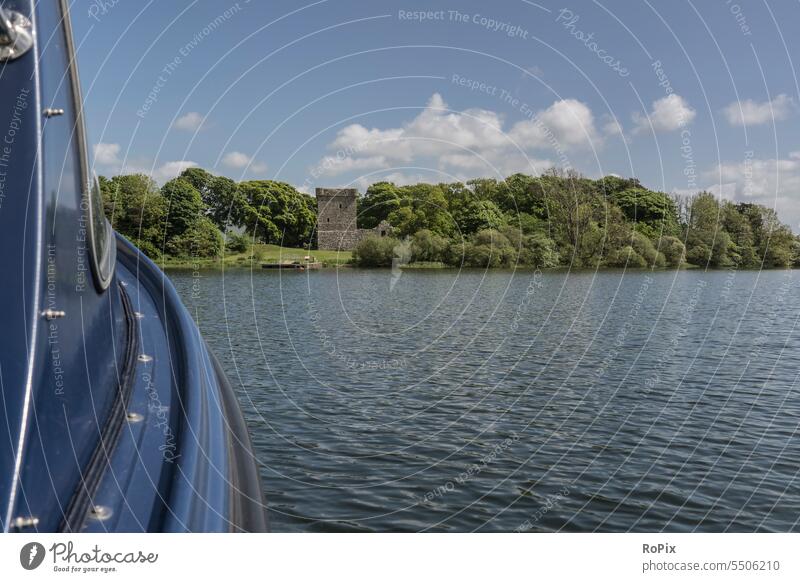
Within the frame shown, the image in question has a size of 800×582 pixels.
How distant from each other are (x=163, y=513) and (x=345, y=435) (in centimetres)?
853

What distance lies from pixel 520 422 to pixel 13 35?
36.6 feet

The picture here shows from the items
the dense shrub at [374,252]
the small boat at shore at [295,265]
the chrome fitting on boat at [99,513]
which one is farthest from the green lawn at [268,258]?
the chrome fitting on boat at [99,513]

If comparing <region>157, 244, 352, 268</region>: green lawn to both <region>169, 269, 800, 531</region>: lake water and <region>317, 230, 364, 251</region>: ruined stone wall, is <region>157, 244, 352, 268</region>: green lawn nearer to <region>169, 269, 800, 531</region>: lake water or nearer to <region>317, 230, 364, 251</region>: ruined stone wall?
<region>317, 230, 364, 251</region>: ruined stone wall

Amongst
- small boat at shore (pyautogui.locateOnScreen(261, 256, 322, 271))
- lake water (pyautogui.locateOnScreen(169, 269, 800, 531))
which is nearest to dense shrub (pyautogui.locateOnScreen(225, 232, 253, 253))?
small boat at shore (pyautogui.locateOnScreen(261, 256, 322, 271))

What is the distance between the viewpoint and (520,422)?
42.9 ft

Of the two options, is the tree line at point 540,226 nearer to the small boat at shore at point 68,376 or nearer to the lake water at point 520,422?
the lake water at point 520,422

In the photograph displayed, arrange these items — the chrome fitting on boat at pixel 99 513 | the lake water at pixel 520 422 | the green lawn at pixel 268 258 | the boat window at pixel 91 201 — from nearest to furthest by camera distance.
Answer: the chrome fitting on boat at pixel 99 513 < the boat window at pixel 91 201 < the lake water at pixel 520 422 < the green lawn at pixel 268 258

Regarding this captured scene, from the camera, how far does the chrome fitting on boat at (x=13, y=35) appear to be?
9.86 ft

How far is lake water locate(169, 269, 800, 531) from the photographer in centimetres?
901

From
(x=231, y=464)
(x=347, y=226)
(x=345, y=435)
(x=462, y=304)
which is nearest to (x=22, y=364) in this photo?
(x=231, y=464)

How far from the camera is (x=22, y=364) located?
287 cm

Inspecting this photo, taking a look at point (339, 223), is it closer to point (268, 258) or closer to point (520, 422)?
point (268, 258)

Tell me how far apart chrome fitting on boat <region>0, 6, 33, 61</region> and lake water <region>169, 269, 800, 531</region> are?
6.24 meters
